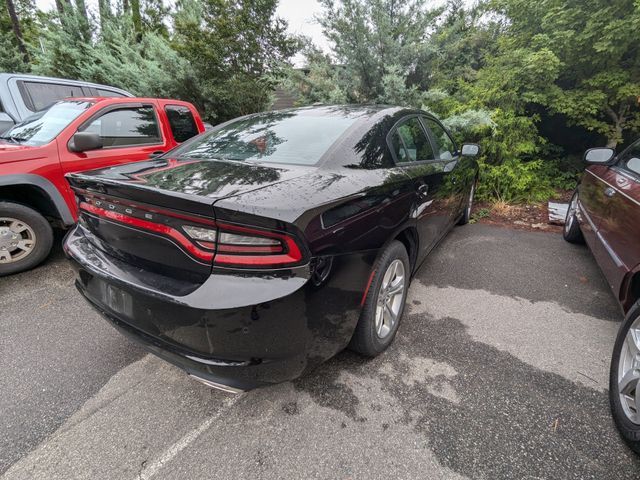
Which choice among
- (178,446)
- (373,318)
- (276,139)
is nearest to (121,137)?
A: (276,139)

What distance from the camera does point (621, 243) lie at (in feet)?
7.44

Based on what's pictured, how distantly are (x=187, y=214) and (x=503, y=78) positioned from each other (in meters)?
6.36

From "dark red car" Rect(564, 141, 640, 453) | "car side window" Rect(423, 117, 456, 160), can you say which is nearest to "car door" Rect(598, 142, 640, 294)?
"dark red car" Rect(564, 141, 640, 453)

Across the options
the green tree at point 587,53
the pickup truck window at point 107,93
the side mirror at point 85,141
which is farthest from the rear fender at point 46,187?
the green tree at point 587,53

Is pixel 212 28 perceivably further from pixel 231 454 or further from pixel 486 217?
pixel 231 454

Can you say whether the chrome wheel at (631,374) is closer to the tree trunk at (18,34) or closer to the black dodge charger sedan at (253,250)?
the black dodge charger sedan at (253,250)

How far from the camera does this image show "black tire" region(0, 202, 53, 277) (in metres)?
3.04

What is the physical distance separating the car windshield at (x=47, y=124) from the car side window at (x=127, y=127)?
22 centimetres

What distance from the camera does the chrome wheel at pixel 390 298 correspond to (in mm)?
2064

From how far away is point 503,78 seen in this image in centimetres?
572

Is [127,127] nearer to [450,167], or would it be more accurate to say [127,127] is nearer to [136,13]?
[450,167]

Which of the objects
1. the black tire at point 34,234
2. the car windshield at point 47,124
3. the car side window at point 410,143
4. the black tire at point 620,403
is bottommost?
the black tire at point 620,403

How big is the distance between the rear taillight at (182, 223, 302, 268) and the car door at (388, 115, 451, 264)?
1243 millimetres

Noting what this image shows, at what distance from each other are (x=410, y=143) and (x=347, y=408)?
6.52 ft
